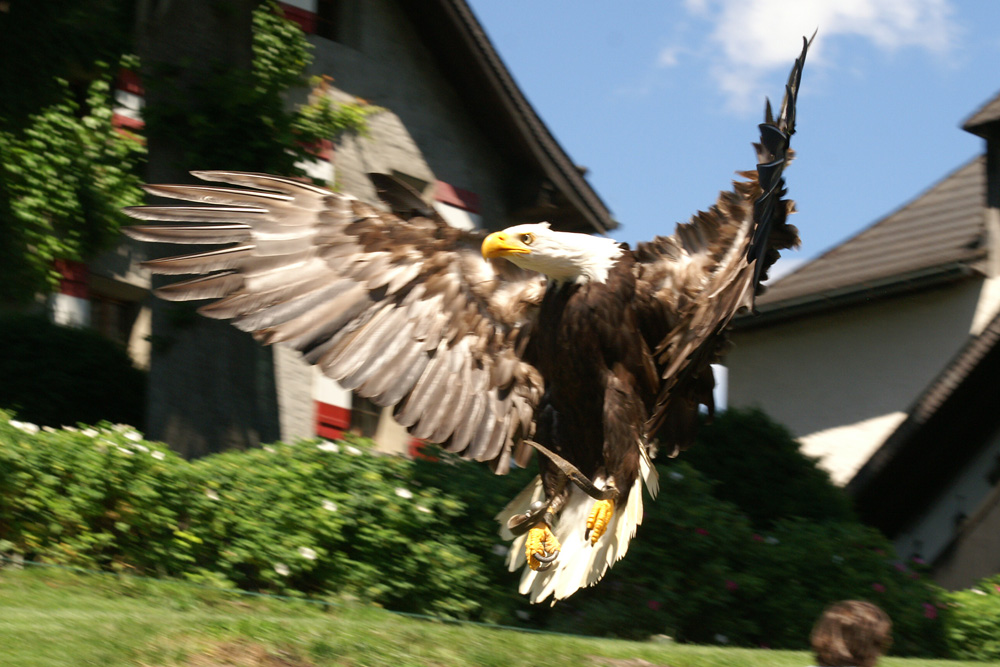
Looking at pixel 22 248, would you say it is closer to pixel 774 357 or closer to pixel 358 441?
pixel 358 441

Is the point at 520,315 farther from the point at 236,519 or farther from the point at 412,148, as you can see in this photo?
the point at 412,148

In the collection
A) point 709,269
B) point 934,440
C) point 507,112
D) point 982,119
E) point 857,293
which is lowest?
point 934,440

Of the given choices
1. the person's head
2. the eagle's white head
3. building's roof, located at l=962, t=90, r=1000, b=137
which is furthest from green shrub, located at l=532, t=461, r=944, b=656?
building's roof, located at l=962, t=90, r=1000, b=137

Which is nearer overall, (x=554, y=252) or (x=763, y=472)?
(x=554, y=252)

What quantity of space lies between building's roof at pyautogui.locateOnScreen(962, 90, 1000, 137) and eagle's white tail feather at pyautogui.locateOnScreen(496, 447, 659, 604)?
25.7 ft

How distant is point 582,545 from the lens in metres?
5.71

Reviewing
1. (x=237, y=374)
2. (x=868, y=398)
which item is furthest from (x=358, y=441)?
(x=868, y=398)

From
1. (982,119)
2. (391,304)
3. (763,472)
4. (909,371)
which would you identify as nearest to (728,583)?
(763,472)

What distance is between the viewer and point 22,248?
992 centimetres

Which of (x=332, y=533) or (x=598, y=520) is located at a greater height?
(x=598, y=520)

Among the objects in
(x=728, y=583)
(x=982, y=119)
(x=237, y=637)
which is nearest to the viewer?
(x=237, y=637)

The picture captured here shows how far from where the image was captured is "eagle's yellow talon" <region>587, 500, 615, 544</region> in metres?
5.56

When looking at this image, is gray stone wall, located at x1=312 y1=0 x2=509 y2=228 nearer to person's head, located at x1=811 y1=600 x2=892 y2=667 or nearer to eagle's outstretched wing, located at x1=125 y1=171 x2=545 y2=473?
eagle's outstretched wing, located at x1=125 y1=171 x2=545 y2=473

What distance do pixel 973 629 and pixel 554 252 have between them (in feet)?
14.7
